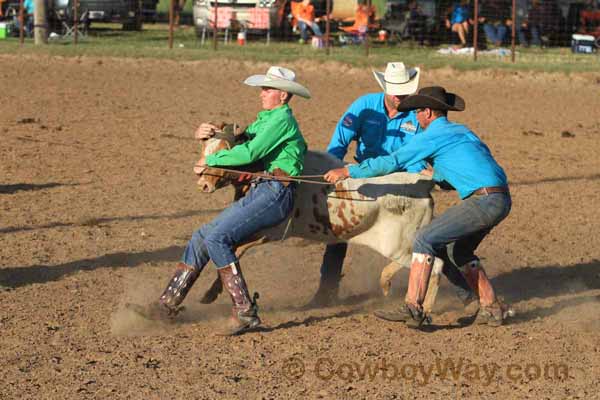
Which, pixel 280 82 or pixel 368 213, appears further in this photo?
pixel 368 213

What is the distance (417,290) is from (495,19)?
812 inches

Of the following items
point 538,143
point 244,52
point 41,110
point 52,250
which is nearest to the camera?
point 52,250

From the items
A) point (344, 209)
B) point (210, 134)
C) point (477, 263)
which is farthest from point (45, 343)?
point (477, 263)

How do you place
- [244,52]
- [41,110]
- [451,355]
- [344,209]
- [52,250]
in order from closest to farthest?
[451,355] < [344,209] < [52,250] < [41,110] < [244,52]

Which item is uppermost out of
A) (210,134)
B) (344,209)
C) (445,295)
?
(210,134)

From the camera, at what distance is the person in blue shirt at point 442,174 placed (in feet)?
21.9

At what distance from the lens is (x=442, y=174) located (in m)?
6.84

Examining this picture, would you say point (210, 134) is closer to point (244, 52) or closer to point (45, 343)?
point (45, 343)

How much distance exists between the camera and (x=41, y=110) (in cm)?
1595

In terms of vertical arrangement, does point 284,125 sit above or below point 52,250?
above

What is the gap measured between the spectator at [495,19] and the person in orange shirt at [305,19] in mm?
4076

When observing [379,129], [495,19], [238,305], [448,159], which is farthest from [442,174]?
[495,19]

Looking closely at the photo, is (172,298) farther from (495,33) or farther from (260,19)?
(495,33)

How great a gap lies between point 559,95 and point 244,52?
691 cm
